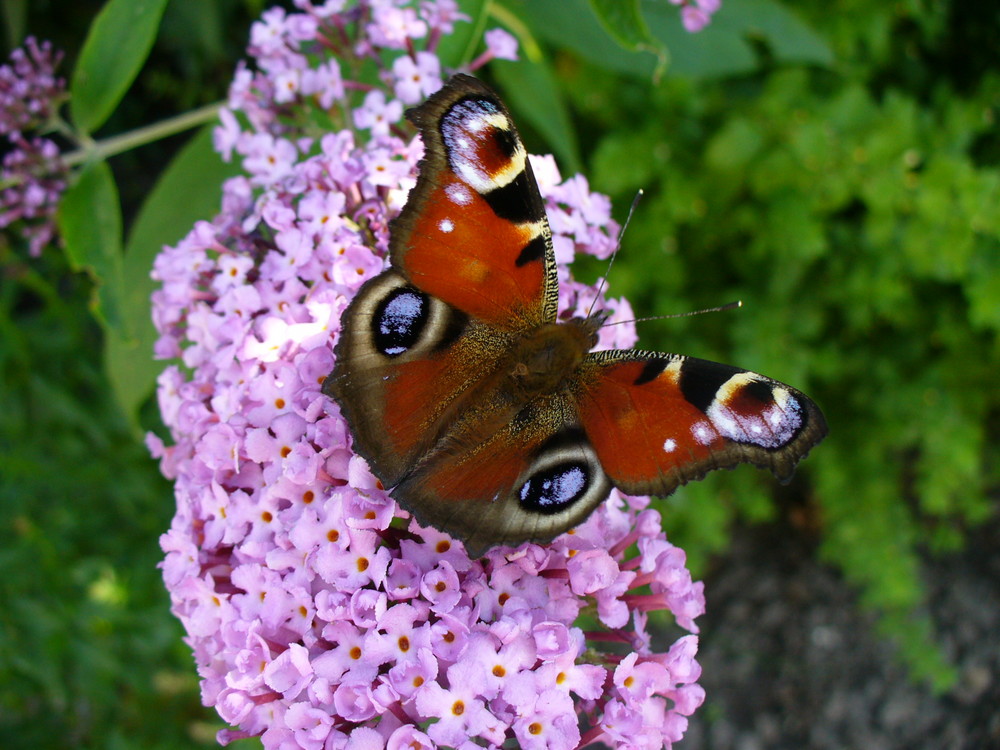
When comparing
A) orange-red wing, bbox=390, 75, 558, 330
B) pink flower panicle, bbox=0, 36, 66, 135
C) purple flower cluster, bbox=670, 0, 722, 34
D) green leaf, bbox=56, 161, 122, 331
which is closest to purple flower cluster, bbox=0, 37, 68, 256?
pink flower panicle, bbox=0, 36, 66, 135

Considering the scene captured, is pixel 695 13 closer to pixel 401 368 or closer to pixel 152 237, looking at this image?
pixel 401 368

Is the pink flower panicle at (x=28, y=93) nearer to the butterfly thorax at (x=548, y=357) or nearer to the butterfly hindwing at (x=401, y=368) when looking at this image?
the butterfly hindwing at (x=401, y=368)

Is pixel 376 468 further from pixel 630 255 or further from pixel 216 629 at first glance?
pixel 630 255

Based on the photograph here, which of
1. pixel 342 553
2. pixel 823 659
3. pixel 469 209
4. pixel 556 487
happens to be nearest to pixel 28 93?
pixel 469 209

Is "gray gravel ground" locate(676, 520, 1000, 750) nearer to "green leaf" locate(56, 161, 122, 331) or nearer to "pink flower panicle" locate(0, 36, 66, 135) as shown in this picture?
"green leaf" locate(56, 161, 122, 331)

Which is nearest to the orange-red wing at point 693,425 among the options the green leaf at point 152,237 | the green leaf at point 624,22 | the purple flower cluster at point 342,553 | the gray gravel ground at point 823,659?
the purple flower cluster at point 342,553

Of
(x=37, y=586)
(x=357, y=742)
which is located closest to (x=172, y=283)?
(x=357, y=742)
